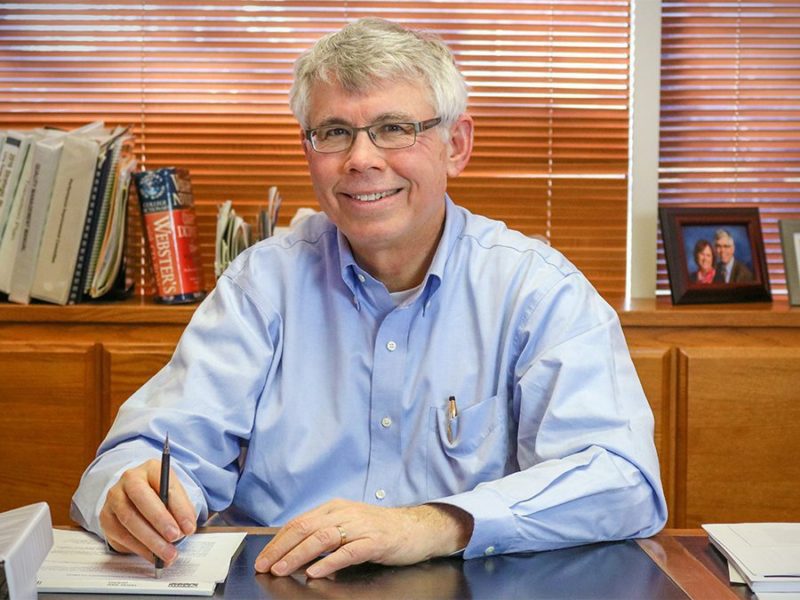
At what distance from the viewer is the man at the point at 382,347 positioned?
1.53 meters

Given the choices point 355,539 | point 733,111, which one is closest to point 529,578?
point 355,539

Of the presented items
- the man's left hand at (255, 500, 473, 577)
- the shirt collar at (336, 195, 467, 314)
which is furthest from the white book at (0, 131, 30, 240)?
the man's left hand at (255, 500, 473, 577)

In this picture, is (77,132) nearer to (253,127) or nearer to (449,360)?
(253,127)

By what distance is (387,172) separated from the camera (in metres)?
1.63

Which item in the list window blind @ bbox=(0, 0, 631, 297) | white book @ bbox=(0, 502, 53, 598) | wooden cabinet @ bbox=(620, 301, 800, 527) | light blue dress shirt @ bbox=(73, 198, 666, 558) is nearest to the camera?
white book @ bbox=(0, 502, 53, 598)

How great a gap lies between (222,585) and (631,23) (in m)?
1.94

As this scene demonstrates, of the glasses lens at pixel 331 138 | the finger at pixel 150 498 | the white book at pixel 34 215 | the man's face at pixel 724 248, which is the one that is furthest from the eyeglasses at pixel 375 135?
the man's face at pixel 724 248

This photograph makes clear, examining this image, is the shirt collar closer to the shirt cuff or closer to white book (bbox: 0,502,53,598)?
the shirt cuff

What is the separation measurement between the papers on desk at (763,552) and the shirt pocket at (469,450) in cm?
36

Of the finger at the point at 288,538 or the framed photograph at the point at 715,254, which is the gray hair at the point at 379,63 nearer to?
the finger at the point at 288,538

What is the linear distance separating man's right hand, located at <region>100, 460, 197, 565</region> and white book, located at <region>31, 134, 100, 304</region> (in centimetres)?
112

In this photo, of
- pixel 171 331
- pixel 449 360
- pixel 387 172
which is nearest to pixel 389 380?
pixel 449 360

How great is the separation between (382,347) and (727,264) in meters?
1.13

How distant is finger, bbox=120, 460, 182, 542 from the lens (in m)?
1.22
